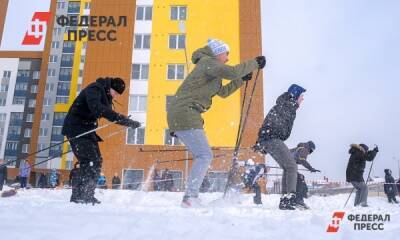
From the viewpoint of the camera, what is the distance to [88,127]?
15.2 feet

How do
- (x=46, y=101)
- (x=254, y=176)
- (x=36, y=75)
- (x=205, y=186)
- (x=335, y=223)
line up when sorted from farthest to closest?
(x=36, y=75)
(x=46, y=101)
(x=205, y=186)
(x=254, y=176)
(x=335, y=223)

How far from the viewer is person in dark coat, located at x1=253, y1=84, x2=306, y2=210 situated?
460 centimetres

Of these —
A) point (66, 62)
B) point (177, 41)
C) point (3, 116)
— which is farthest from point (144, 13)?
point (3, 116)

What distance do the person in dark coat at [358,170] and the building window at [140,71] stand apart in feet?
61.8

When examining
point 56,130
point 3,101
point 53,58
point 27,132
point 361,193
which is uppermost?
point 53,58

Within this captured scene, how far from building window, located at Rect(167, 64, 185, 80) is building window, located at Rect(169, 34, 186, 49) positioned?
1.40m

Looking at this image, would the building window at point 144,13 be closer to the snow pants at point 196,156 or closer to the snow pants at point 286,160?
the snow pants at point 286,160

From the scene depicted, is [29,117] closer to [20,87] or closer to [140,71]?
[20,87]

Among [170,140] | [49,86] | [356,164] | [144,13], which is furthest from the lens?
[49,86]

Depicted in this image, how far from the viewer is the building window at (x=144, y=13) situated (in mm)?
26734

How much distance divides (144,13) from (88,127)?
2376 cm

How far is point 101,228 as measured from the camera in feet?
7.10

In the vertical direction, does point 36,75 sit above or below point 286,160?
above

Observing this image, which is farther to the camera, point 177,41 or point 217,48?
point 177,41
